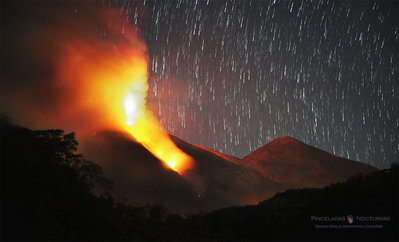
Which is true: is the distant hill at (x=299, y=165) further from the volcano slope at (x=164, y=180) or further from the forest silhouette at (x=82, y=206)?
the forest silhouette at (x=82, y=206)

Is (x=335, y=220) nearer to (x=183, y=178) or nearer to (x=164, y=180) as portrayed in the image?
(x=164, y=180)

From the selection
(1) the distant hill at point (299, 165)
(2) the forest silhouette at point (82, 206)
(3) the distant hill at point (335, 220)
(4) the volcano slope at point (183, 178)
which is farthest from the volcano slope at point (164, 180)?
(2) the forest silhouette at point (82, 206)

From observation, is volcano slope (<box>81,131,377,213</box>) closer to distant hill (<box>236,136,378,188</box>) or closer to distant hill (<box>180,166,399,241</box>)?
distant hill (<box>236,136,378,188</box>)

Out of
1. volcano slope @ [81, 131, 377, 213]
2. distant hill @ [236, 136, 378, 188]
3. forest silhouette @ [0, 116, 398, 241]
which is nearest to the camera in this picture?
forest silhouette @ [0, 116, 398, 241]

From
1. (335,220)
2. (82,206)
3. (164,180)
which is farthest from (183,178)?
(335,220)

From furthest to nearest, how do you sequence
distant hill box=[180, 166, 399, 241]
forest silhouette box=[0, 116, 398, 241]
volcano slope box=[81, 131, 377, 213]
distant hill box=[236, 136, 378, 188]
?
distant hill box=[236, 136, 378, 188] < volcano slope box=[81, 131, 377, 213] < distant hill box=[180, 166, 399, 241] < forest silhouette box=[0, 116, 398, 241]

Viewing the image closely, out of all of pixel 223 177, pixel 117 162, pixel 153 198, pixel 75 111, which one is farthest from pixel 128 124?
pixel 153 198

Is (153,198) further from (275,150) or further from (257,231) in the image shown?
(275,150)

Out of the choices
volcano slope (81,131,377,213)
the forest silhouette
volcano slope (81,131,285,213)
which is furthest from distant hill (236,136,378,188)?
the forest silhouette
